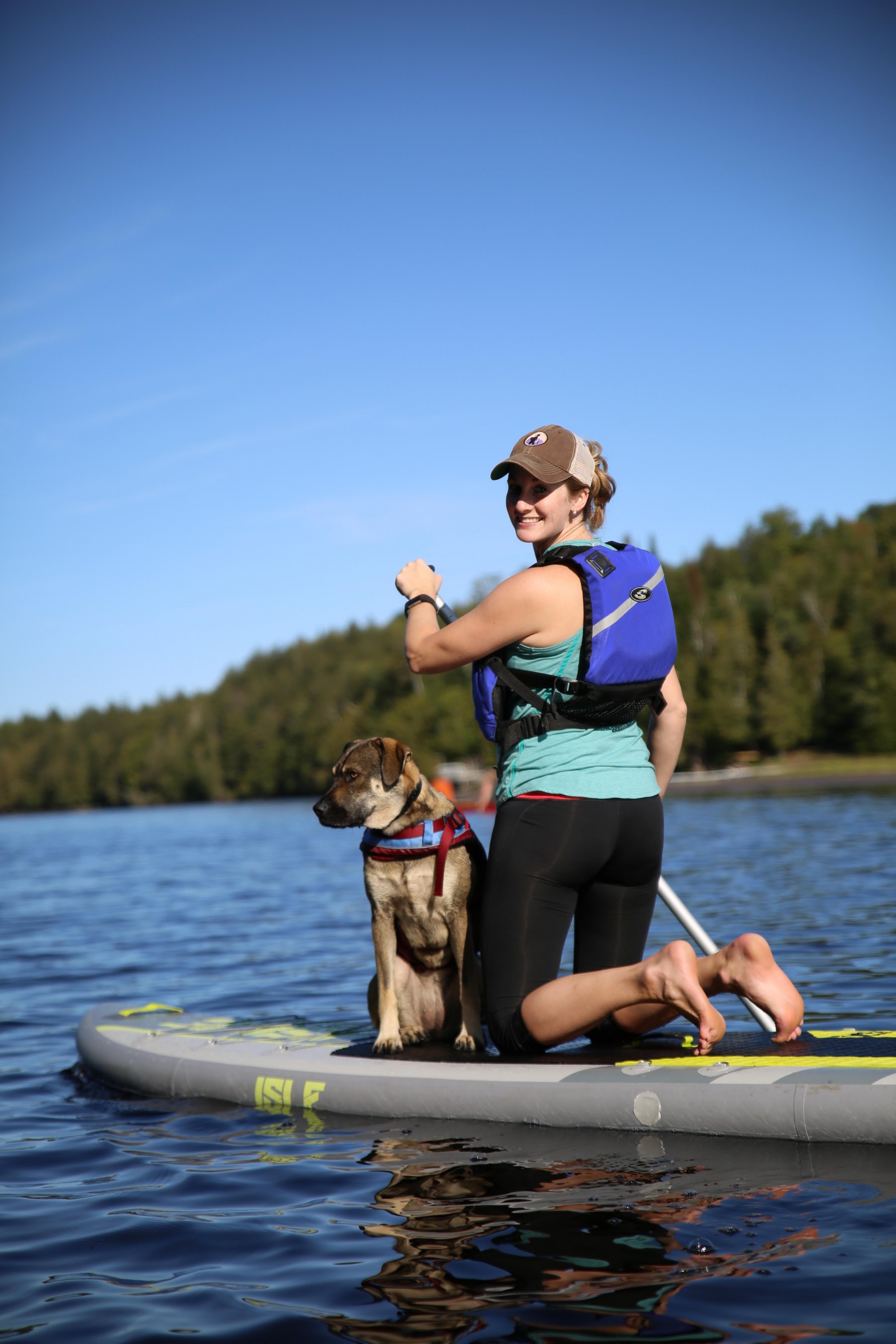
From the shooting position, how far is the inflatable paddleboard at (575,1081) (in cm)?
374

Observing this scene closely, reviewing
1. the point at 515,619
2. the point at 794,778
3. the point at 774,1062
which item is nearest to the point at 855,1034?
the point at 774,1062

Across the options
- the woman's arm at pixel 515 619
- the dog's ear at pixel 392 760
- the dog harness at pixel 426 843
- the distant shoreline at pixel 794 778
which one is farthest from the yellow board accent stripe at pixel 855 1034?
the distant shoreline at pixel 794 778

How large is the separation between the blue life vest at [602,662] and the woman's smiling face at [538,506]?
0.46 feet

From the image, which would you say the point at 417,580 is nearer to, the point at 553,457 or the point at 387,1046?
the point at 553,457

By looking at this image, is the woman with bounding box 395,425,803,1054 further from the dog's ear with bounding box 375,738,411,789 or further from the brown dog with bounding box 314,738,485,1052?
the dog's ear with bounding box 375,738,411,789

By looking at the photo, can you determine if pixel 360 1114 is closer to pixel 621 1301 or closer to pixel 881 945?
pixel 621 1301

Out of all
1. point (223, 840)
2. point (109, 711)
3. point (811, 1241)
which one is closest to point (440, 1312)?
point (811, 1241)

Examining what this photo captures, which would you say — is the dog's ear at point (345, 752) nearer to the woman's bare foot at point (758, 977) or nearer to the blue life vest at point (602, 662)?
the blue life vest at point (602, 662)

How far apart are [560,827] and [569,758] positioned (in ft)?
0.82

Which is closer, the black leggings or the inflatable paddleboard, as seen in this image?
the inflatable paddleboard

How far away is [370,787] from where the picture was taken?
5.29 meters

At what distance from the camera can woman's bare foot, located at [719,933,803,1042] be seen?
3.58 metres

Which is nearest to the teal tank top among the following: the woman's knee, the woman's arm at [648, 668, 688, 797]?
the woman's arm at [648, 668, 688, 797]

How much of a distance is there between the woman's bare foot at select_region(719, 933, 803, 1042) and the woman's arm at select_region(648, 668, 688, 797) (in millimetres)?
924
